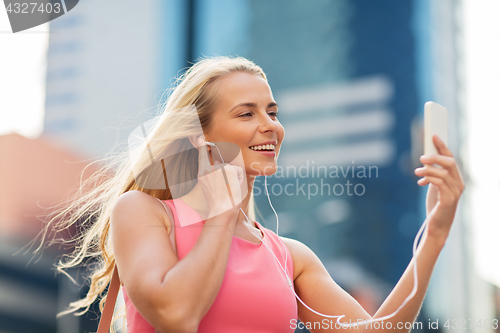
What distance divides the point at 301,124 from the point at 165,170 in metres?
12.9

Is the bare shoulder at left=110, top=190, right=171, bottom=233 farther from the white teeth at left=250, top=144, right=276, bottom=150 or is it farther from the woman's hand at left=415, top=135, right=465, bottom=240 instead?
the woman's hand at left=415, top=135, right=465, bottom=240

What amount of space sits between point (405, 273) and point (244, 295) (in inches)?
16.1

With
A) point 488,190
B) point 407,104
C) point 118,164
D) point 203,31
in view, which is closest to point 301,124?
point 407,104

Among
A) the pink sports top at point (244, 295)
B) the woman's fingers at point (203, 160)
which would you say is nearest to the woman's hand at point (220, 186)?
the woman's fingers at point (203, 160)

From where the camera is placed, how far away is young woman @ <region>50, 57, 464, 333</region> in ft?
2.88

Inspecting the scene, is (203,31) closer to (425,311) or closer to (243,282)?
(243,282)

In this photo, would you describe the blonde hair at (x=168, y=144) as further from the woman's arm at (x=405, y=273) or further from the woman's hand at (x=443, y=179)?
the woman's hand at (x=443, y=179)

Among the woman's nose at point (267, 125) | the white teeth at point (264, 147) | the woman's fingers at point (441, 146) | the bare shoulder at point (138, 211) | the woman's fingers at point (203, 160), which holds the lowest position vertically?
the bare shoulder at point (138, 211)

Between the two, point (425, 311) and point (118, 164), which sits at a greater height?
point (118, 164)

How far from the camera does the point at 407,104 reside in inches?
516

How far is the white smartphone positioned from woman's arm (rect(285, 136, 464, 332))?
16mm

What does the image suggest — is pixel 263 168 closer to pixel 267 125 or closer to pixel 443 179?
pixel 267 125

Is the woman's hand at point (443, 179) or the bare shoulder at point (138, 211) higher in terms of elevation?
the woman's hand at point (443, 179)

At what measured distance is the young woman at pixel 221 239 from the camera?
0.88 meters
